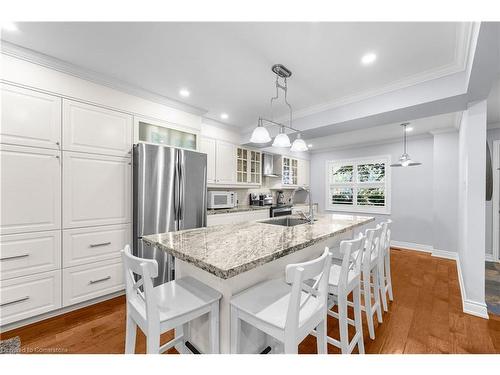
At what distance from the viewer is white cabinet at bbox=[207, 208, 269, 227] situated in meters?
3.43

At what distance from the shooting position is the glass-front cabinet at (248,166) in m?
4.27

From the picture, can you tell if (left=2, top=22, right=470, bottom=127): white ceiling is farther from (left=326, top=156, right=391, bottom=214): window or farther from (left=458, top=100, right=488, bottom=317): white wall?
(left=326, top=156, right=391, bottom=214): window

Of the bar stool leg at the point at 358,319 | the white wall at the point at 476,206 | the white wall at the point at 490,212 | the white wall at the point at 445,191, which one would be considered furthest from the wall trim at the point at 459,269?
the bar stool leg at the point at 358,319

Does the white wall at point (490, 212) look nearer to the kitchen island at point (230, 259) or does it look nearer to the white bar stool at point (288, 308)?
the kitchen island at point (230, 259)

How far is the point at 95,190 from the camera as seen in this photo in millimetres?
2314

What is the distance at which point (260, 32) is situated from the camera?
1687 millimetres

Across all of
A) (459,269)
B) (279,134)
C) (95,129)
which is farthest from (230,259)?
(459,269)

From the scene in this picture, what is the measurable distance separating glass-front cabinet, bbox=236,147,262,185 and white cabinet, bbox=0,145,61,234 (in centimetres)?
270

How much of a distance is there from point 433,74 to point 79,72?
3.62 metres

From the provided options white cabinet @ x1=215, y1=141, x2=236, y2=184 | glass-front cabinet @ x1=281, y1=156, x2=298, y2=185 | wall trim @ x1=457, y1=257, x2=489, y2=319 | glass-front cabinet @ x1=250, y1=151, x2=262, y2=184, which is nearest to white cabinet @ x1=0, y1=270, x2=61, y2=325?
white cabinet @ x1=215, y1=141, x2=236, y2=184

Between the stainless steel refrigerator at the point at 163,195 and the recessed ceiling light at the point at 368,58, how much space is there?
2185 millimetres
